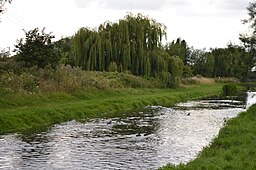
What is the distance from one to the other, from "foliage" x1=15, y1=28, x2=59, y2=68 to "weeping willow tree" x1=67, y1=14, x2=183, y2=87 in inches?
502

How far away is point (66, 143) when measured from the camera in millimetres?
17906

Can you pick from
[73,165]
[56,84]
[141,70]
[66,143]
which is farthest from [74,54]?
[73,165]

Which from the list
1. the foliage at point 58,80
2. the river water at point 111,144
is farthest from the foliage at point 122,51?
the river water at point 111,144

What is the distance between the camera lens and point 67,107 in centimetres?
2719

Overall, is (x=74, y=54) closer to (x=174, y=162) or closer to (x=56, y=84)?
(x=56, y=84)

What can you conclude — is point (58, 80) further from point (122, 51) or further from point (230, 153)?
point (230, 153)

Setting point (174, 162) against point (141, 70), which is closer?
point (174, 162)

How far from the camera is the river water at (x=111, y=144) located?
14.2 metres

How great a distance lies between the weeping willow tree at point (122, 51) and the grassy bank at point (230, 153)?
2984 cm

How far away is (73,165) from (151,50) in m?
38.5

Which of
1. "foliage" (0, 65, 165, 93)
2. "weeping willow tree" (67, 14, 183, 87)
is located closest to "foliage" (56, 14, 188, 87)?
"weeping willow tree" (67, 14, 183, 87)

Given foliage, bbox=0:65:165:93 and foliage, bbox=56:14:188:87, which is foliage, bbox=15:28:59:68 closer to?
foliage, bbox=0:65:165:93

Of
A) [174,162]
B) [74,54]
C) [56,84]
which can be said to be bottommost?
[174,162]

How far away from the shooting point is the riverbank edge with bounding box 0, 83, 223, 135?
2181 centimetres
